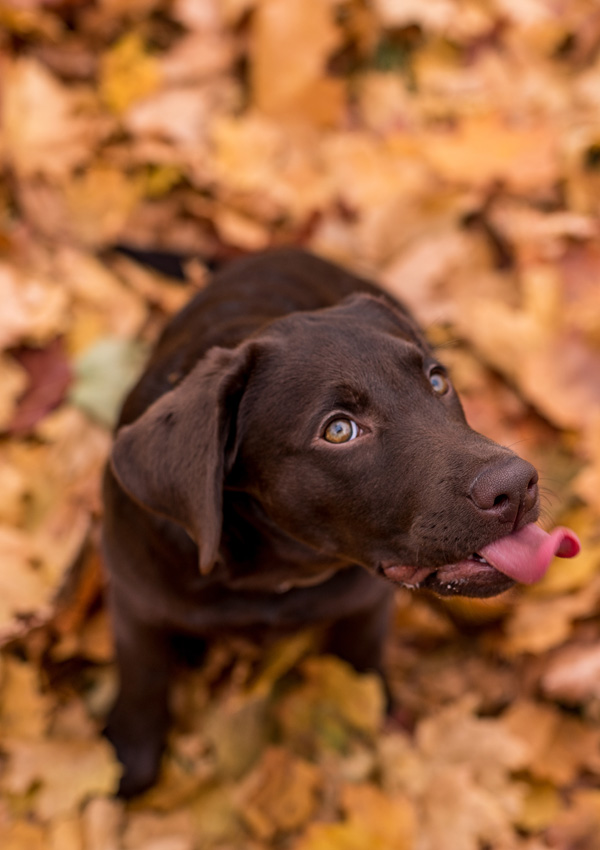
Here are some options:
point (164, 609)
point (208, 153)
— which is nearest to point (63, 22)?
point (208, 153)

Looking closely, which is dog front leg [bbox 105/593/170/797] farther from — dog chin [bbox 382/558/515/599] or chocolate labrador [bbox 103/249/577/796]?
dog chin [bbox 382/558/515/599]

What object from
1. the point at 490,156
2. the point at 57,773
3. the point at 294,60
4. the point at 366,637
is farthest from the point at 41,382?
the point at 490,156

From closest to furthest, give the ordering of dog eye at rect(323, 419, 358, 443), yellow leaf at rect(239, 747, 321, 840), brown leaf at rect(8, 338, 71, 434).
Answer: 1. dog eye at rect(323, 419, 358, 443)
2. yellow leaf at rect(239, 747, 321, 840)
3. brown leaf at rect(8, 338, 71, 434)

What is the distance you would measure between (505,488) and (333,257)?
2.50m

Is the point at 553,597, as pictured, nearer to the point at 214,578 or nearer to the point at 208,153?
the point at 214,578

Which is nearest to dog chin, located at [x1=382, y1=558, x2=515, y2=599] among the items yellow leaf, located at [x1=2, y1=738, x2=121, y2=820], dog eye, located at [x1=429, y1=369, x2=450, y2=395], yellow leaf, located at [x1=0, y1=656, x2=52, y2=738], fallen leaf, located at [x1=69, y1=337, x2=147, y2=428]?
dog eye, located at [x1=429, y1=369, x2=450, y2=395]

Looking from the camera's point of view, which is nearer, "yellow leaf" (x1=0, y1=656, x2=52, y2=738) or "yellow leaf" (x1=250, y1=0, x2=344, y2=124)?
"yellow leaf" (x1=0, y1=656, x2=52, y2=738)

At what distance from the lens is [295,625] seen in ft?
8.76

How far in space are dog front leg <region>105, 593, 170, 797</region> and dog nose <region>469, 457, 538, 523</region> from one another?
4.26 feet

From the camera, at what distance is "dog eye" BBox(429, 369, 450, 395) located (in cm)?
231

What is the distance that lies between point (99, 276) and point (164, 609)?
77.8 inches

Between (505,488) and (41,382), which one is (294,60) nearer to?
(41,382)

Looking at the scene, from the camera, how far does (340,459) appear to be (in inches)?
82.4

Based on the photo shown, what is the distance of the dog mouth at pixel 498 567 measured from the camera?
194 centimetres
